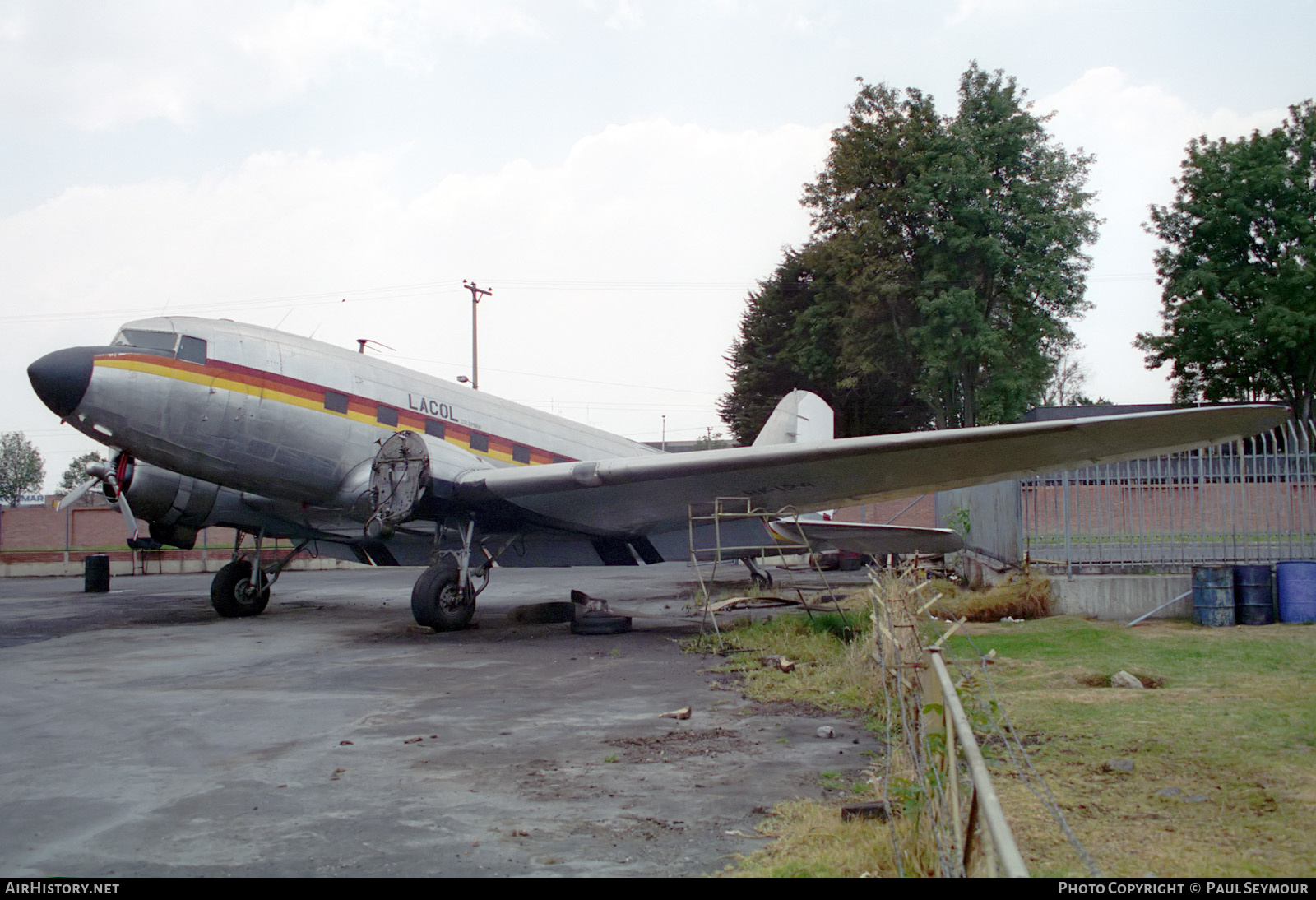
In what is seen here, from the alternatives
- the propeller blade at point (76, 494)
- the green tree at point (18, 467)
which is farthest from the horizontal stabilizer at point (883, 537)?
the green tree at point (18, 467)

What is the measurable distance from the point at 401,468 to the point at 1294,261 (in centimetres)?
3215

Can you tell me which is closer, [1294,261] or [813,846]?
[813,846]

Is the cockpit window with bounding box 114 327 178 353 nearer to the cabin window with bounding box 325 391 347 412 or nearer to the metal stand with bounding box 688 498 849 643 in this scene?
the cabin window with bounding box 325 391 347 412

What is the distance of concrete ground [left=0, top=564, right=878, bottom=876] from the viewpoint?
3986 mm

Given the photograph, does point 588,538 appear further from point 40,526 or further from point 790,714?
point 40,526

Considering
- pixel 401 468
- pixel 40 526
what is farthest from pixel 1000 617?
pixel 40 526

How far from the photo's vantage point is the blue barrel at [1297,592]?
38.7ft

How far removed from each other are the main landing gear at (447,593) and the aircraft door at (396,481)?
86cm

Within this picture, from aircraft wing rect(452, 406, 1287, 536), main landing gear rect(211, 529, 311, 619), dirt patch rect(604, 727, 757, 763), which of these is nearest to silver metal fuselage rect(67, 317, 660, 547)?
aircraft wing rect(452, 406, 1287, 536)

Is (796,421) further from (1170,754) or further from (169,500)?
(1170,754)

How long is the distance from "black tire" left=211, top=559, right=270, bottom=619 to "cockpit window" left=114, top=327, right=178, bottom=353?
179 inches

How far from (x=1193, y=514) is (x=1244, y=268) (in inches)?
934

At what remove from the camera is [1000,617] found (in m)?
13.2

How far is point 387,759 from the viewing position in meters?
5.68
